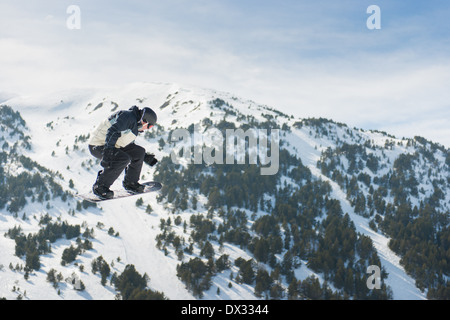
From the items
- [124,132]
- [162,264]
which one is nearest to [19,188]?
[162,264]

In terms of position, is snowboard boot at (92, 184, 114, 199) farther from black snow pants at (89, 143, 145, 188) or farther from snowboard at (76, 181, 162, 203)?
snowboard at (76, 181, 162, 203)

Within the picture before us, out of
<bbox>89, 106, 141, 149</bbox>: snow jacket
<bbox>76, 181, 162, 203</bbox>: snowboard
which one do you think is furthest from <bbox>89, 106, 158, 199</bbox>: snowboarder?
<bbox>76, 181, 162, 203</bbox>: snowboard

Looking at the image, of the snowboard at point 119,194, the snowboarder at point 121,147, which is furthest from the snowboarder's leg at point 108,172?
the snowboard at point 119,194

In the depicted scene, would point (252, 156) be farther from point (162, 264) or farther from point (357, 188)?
point (162, 264)

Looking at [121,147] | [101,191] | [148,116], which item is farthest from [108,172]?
[148,116]

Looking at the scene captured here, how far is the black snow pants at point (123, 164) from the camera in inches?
385

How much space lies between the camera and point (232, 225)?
3381 inches

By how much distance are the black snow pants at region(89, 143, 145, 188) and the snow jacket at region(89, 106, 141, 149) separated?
0.43m

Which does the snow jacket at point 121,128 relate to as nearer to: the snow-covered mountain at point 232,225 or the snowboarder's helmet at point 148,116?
the snowboarder's helmet at point 148,116

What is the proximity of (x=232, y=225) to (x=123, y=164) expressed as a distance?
256 feet

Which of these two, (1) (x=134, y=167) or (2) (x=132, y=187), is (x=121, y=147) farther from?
(2) (x=132, y=187)

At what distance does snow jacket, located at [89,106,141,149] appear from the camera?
8906 mm

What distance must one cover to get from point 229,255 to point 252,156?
56.4m

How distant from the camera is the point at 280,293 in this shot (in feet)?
216
